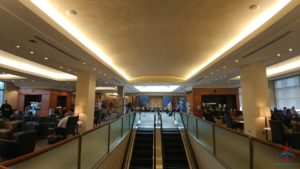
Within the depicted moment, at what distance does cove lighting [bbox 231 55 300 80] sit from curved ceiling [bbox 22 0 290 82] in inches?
169

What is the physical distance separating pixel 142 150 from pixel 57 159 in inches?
277

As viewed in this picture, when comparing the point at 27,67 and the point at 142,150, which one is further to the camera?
the point at 27,67

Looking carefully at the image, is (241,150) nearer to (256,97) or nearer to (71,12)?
(71,12)

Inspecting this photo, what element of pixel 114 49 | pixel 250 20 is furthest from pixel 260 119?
pixel 114 49

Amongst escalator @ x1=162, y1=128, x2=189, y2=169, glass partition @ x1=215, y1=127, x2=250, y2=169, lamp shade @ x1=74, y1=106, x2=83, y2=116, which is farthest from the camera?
lamp shade @ x1=74, y1=106, x2=83, y2=116

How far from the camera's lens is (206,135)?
5.67m

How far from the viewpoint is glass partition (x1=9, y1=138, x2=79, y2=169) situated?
1987 mm

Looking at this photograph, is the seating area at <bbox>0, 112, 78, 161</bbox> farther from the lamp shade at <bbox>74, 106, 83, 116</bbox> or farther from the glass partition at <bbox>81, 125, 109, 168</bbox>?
the glass partition at <bbox>81, 125, 109, 168</bbox>

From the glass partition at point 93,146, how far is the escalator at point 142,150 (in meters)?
3.73

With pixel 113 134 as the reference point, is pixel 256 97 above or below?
above

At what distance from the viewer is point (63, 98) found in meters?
20.2

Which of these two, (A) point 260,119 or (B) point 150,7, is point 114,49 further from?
(A) point 260,119

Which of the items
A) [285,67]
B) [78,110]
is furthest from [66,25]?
[285,67]

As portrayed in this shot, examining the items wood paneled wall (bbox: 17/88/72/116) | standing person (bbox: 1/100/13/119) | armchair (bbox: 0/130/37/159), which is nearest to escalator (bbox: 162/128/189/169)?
armchair (bbox: 0/130/37/159)
